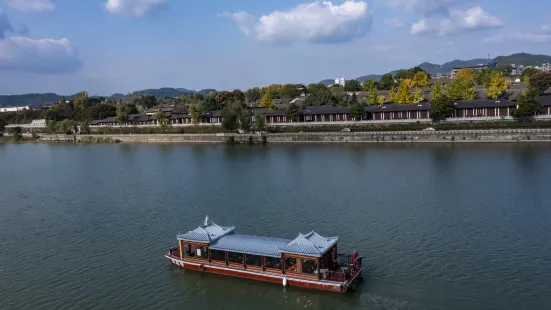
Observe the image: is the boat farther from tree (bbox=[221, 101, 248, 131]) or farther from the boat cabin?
tree (bbox=[221, 101, 248, 131])

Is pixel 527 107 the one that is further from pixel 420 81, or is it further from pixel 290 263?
pixel 290 263

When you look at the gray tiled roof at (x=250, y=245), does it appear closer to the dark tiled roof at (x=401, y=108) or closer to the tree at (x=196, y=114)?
the dark tiled roof at (x=401, y=108)

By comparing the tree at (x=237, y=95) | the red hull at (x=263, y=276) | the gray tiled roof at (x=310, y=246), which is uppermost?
the tree at (x=237, y=95)

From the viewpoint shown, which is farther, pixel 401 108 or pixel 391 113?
pixel 391 113

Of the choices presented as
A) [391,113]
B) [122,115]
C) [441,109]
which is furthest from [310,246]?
[122,115]

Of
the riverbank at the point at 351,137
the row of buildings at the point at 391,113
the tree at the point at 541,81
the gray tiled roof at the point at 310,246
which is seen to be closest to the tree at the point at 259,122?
the riverbank at the point at 351,137

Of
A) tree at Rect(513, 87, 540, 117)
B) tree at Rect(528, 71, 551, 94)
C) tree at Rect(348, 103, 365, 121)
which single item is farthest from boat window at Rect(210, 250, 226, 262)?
tree at Rect(528, 71, 551, 94)

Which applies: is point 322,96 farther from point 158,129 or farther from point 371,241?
point 371,241
